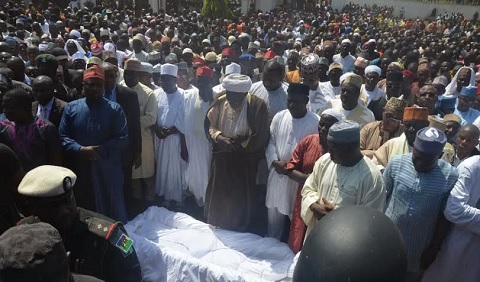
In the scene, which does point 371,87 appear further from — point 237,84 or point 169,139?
point 169,139

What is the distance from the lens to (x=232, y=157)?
14.9 ft

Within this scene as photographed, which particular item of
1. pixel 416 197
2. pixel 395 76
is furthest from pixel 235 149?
pixel 395 76

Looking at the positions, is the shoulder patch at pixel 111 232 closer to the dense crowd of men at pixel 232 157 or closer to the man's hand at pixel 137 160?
the dense crowd of men at pixel 232 157

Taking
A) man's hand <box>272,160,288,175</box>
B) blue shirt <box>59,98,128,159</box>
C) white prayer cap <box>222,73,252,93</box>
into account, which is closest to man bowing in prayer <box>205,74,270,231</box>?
white prayer cap <box>222,73,252,93</box>

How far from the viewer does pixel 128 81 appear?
5281mm

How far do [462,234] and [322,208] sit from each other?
1.17 meters

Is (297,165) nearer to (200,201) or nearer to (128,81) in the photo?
(200,201)

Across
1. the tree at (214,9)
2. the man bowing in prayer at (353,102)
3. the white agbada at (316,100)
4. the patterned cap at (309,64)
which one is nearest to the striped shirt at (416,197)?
the man bowing in prayer at (353,102)

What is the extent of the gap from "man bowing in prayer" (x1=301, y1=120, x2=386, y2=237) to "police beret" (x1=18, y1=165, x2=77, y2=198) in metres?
1.71

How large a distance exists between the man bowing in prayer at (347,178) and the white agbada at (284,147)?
1.13 meters

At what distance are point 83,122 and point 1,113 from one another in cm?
85

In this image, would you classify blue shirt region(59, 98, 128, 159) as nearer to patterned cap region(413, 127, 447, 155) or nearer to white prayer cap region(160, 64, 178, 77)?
white prayer cap region(160, 64, 178, 77)

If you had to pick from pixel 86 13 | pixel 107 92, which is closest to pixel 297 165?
pixel 107 92

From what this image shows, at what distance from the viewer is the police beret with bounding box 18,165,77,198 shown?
2023 millimetres
